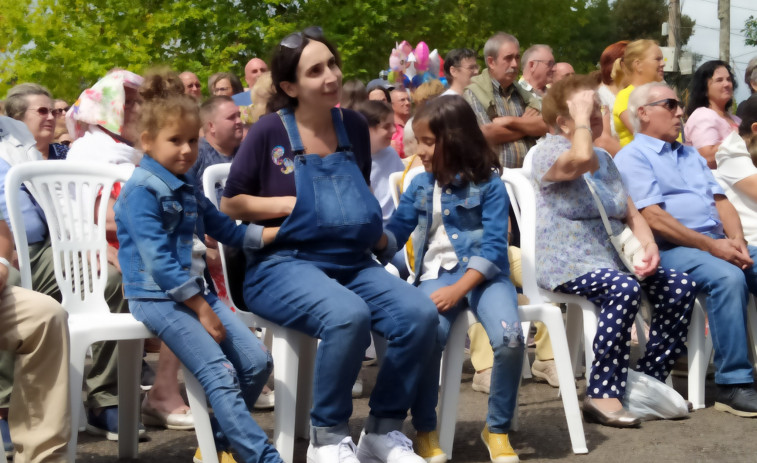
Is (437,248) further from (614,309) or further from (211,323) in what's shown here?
(211,323)

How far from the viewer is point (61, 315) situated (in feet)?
12.6

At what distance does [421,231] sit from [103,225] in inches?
52.2

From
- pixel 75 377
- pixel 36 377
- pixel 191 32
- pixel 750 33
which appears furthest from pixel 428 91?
pixel 750 33

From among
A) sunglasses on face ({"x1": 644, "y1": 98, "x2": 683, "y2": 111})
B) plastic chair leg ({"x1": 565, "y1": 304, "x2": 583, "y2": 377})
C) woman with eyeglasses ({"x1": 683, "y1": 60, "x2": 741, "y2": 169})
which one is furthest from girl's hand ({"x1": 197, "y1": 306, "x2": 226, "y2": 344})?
woman with eyeglasses ({"x1": 683, "y1": 60, "x2": 741, "y2": 169})

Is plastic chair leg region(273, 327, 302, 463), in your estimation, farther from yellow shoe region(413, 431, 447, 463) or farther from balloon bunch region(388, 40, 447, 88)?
balloon bunch region(388, 40, 447, 88)

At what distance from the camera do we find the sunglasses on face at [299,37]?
442 cm

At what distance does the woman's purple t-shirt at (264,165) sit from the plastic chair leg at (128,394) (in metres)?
0.74

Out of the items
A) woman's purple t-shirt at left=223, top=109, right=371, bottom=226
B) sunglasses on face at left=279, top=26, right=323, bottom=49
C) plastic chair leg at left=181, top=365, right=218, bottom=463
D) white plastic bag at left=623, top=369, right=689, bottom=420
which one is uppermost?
sunglasses on face at left=279, top=26, right=323, bottom=49

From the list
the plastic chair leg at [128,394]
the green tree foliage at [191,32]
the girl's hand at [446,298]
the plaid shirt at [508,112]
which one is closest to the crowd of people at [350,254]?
the girl's hand at [446,298]

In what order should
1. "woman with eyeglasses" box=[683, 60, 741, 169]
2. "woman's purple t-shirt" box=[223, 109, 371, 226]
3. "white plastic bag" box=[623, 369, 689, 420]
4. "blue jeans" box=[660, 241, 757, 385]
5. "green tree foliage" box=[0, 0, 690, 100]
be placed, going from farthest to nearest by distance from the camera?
1. "green tree foliage" box=[0, 0, 690, 100]
2. "woman with eyeglasses" box=[683, 60, 741, 169]
3. "blue jeans" box=[660, 241, 757, 385]
4. "white plastic bag" box=[623, 369, 689, 420]
5. "woman's purple t-shirt" box=[223, 109, 371, 226]

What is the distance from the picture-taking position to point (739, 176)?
6246mm

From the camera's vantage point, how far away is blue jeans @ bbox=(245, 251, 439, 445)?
4.00m

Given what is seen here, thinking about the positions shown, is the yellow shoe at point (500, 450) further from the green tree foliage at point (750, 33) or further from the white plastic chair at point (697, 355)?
the green tree foliage at point (750, 33)

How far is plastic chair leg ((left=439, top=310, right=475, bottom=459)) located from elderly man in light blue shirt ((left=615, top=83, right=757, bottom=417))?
1704 millimetres
